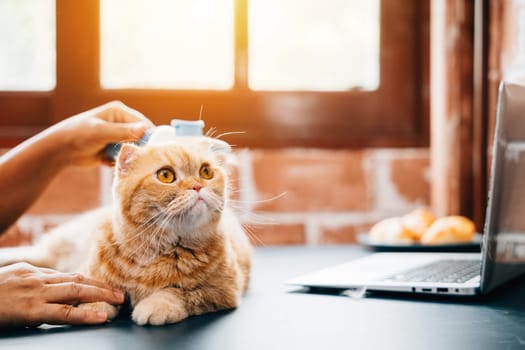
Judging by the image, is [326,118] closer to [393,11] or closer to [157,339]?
[393,11]

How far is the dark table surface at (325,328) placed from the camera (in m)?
0.58

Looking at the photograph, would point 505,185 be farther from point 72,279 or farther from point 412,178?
point 412,178

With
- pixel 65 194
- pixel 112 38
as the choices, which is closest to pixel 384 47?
pixel 112 38

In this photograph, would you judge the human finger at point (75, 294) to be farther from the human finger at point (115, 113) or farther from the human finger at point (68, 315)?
the human finger at point (115, 113)

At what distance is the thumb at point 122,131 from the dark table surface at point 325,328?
28 centimetres

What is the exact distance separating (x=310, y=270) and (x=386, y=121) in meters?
0.70

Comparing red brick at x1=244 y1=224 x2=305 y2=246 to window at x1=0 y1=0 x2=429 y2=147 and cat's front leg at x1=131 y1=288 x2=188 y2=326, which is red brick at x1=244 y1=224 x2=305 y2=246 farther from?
cat's front leg at x1=131 y1=288 x2=188 y2=326

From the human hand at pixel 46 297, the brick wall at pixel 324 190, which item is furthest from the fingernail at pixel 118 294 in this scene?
the brick wall at pixel 324 190

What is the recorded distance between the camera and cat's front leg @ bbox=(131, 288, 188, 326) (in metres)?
0.65

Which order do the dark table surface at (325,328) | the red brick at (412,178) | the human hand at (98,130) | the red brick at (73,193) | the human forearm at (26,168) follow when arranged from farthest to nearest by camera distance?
the red brick at (412,178) < the red brick at (73,193) < the human forearm at (26,168) < the human hand at (98,130) < the dark table surface at (325,328)

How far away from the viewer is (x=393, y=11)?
1.60m

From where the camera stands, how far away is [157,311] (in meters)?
0.65

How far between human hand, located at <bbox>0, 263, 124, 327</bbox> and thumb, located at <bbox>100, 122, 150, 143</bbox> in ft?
0.83

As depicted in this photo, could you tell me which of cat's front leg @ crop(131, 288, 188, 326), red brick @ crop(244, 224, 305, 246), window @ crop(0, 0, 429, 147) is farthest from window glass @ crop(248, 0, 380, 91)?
cat's front leg @ crop(131, 288, 188, 326)
